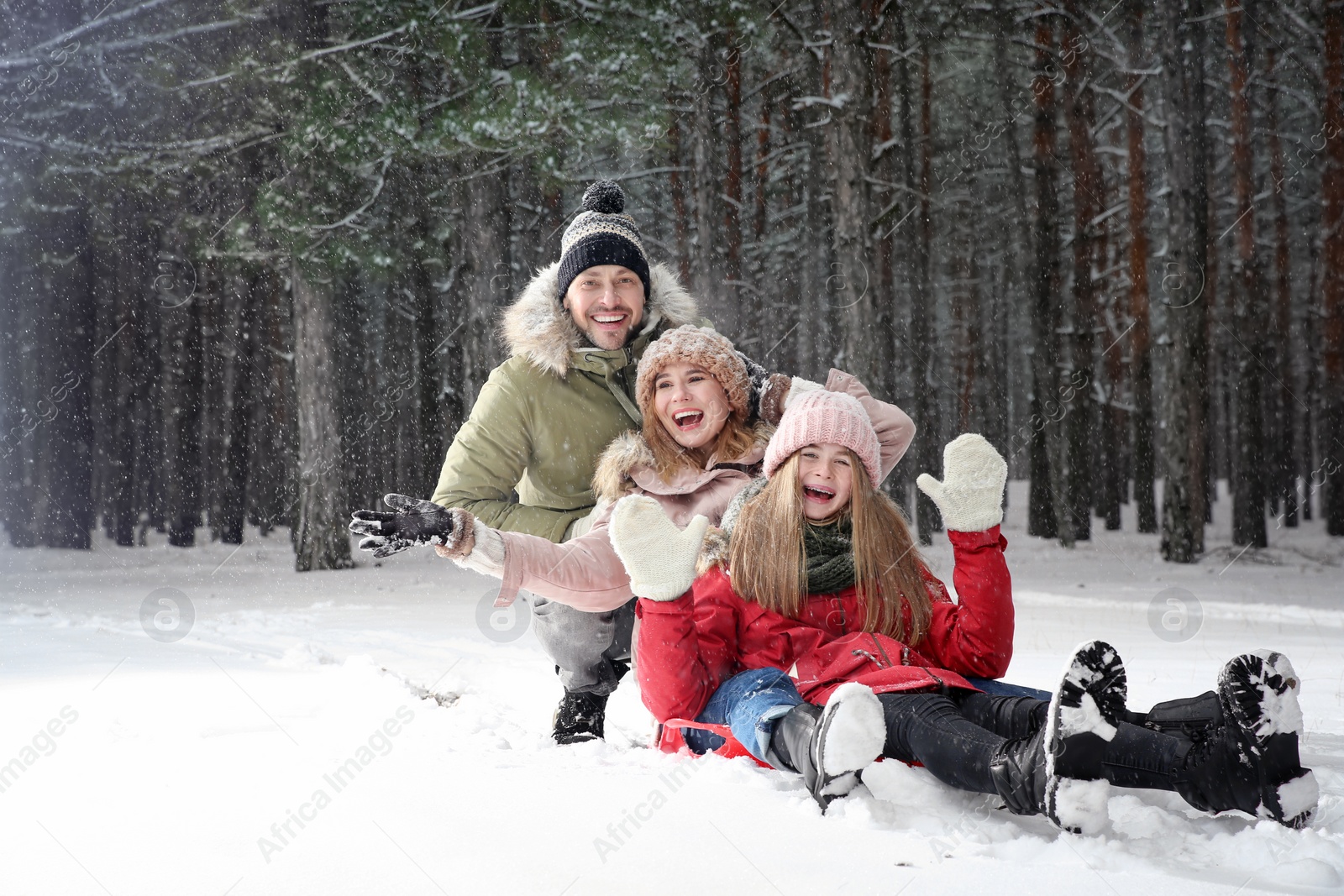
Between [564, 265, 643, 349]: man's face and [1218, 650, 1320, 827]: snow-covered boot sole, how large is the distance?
7.83 ft

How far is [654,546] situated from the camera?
2748mm

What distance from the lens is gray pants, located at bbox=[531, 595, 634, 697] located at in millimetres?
3619

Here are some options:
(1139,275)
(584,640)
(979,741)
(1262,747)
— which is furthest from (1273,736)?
(1139,275)

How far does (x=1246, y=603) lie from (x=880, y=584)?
268 inches

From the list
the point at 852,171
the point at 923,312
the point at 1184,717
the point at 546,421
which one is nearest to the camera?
the point at 1184,717

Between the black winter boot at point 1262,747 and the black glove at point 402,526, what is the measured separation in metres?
2.08

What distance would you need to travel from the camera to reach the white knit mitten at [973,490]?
9.37ft

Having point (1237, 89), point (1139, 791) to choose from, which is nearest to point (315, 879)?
point (1139, 791)

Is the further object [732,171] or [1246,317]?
[732,171]

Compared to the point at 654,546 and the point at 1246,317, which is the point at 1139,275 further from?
the point at 654,546

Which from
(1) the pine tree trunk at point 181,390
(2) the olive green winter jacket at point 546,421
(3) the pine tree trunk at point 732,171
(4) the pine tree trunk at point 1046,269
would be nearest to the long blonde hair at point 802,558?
(2) the olive green winter jacket at point 546,421

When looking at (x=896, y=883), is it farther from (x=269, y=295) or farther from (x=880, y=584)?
(x=269, y=295)

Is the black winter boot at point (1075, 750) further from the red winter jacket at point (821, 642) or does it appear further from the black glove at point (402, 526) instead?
the black glove at point (402, 526)

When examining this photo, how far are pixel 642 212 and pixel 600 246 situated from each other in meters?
Result: 14.6
